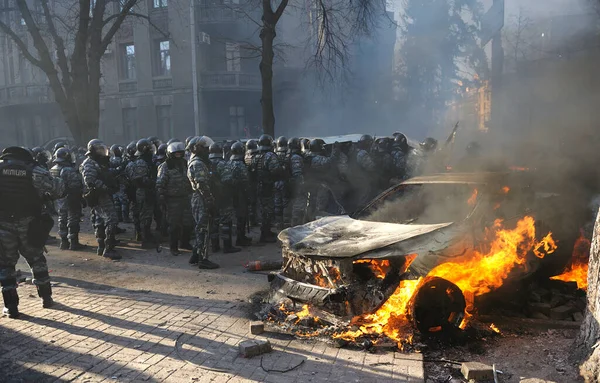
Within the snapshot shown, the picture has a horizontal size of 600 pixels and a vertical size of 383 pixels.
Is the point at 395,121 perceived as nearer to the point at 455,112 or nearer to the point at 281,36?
the point at 455,112

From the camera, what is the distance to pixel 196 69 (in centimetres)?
2577

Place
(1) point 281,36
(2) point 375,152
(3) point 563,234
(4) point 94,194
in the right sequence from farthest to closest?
(1) point 281,36 → (2) point 375,152 → (4) point 94,194 → (3) point 563,234

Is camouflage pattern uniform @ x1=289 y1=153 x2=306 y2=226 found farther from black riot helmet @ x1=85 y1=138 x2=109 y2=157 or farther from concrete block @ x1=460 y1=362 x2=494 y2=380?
concrete block @ x1=460 y1=362 x2=494 y2=380

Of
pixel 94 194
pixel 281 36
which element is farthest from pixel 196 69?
pixel 94 194

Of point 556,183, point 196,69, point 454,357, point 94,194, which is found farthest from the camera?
point 196,69

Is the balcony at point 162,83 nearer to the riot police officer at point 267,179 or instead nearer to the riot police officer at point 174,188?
the riot police officer at point 267,179

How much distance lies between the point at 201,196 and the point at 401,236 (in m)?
4.26

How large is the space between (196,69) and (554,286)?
77.0ft

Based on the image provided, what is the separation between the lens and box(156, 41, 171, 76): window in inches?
1080

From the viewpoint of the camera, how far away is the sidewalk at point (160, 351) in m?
4.05

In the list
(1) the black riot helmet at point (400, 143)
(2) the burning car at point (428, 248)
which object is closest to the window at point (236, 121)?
(1) the black riot helmet at point (400, 143)

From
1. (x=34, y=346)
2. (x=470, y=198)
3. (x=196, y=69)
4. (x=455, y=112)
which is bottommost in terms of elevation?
(x=34, y=346)

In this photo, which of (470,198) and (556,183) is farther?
(556,183)

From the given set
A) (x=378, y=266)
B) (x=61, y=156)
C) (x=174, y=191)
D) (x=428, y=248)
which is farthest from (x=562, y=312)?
(x=61, y=156)
